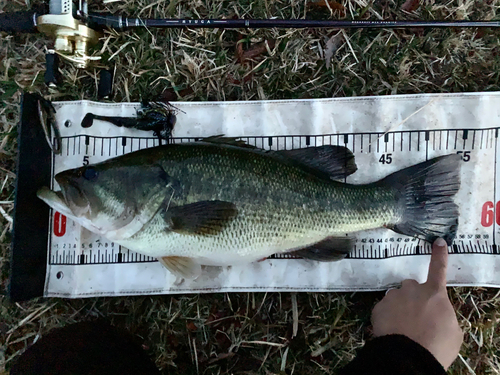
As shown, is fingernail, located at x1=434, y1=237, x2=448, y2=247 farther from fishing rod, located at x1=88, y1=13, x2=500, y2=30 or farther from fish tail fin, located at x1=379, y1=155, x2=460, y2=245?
fishing rod, located at x1=88, y1=13, x2=500, y2=30

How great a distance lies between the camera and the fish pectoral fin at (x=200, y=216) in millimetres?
2100

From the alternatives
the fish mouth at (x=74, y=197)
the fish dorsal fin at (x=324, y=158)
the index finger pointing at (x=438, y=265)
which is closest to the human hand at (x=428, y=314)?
the index finger pointing at (x=438, y=265)

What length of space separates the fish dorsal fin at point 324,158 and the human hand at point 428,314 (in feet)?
2.62

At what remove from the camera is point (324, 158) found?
2.34 metres

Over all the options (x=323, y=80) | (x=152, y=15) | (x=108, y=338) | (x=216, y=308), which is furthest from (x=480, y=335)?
(x=152, y=15)

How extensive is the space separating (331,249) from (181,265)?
947 millimetres

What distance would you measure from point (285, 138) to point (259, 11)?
929mm

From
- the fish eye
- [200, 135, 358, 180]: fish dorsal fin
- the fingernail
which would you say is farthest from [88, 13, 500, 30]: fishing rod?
the fingernail

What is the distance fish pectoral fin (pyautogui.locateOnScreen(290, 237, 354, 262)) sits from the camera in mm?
2314

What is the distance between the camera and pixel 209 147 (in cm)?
221

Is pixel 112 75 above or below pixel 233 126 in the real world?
above

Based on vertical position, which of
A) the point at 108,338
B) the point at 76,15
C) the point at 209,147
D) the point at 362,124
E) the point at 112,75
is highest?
the point at 76,15

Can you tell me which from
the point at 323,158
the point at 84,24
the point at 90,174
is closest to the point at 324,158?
the point at 323,158

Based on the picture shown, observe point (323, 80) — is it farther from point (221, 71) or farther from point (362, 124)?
point (221, 71)
